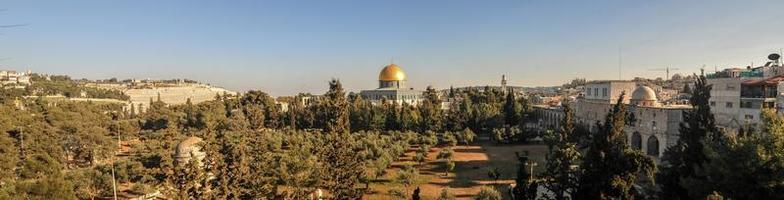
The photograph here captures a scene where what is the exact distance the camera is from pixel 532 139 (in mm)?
47812

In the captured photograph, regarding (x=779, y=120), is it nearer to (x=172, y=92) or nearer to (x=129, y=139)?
(x=129, y=139)

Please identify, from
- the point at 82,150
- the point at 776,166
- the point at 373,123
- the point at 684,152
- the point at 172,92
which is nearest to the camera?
the point at 776,166

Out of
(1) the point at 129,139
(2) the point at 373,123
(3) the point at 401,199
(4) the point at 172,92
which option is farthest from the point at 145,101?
(3) the point at 401,199

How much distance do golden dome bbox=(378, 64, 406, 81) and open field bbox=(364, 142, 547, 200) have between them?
4154cm

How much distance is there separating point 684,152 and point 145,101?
12215 cm

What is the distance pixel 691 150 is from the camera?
56.7ft

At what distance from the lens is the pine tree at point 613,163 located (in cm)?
1295

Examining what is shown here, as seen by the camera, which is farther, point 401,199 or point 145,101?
point 145,101

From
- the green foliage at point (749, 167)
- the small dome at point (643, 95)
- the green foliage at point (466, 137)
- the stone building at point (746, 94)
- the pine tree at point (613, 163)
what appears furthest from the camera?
the green foliage at point (466, 137)

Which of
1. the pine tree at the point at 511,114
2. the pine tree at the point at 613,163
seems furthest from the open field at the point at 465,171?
the pine tree at the point at 613,163

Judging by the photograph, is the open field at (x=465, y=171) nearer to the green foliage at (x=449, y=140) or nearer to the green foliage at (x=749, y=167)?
the green foliage at (x=449, y=140)

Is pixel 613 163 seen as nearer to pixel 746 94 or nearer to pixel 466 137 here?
pixel 746 94

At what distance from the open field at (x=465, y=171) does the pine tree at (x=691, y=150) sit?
30.5 feet

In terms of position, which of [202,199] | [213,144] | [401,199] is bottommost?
[401,199]
